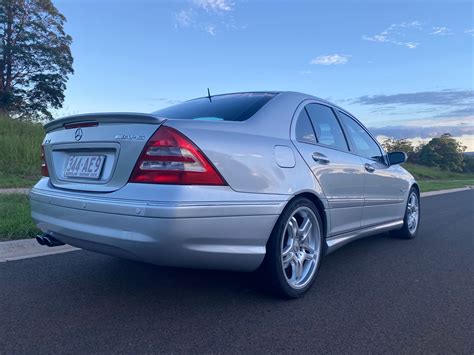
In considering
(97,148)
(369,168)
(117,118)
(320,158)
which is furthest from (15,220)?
(369,168)

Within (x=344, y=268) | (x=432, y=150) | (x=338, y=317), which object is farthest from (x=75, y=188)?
(x=432, y=150)

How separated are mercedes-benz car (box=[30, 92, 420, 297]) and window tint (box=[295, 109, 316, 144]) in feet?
0.05

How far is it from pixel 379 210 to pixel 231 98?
210 cm

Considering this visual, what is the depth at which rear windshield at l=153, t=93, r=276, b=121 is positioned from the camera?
3135 millimetres

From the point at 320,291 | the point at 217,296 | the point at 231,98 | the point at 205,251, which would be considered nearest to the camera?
the point at 205,251

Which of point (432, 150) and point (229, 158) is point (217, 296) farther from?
point (432, 150)

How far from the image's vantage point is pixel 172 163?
246 centimetres

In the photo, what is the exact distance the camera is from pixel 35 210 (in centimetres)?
318

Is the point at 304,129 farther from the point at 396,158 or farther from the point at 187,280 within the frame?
the point at 396,158

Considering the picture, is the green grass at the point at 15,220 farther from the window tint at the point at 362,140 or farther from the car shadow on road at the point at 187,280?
the window tint at the point at 362,140

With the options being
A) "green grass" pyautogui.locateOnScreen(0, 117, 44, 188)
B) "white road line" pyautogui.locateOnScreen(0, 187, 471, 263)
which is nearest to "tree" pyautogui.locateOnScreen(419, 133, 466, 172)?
"green grass" pyautogui.locateOnScreen(0, 117, 44, 188)

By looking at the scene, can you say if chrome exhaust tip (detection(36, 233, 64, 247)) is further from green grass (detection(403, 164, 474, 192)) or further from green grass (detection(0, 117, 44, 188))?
green grass (detection(403, 164, 474, 192))

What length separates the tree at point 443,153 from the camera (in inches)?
2482

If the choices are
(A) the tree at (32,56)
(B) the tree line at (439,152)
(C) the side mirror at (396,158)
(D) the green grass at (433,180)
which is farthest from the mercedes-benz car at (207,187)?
(B) the tree line at (439,152)
